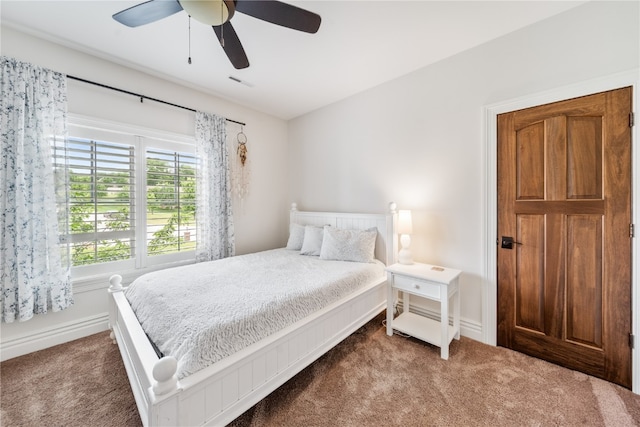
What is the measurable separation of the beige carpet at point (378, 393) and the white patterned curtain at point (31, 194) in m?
0.54

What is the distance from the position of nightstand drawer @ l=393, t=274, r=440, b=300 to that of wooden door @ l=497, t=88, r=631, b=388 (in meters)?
0.63

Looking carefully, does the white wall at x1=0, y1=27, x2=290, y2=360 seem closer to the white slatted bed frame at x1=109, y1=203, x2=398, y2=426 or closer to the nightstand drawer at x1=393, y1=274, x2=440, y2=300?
the white slatted bed frame at x1=109, y1=203, x2=398, y2=426

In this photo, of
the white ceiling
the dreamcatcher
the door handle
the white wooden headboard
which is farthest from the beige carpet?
the white ceiling

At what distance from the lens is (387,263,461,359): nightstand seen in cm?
205

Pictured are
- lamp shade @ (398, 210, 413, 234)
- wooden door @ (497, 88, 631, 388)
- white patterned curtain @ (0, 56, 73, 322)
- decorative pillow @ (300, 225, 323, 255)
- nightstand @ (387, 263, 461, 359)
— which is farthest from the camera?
decorative pillow @ (300, 225, 323, 255)

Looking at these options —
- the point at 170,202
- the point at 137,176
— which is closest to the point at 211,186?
the point at 170,202

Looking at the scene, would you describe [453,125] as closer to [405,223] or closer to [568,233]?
[405,223]

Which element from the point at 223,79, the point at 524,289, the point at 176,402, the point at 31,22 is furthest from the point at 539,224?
the point at 31,22

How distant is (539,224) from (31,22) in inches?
176

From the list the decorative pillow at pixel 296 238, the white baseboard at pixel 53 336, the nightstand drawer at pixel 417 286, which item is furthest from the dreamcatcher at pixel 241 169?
the nightstand drawer at pixel 417 286

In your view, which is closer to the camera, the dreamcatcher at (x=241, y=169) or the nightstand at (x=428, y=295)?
the nightstand at (x=428, y=295)

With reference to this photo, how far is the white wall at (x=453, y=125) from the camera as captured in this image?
1.78m

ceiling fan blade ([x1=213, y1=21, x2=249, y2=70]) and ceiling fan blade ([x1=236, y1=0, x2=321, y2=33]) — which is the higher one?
ceiling fan blade ([x1=236, y1=0, x2=321, y2=33])

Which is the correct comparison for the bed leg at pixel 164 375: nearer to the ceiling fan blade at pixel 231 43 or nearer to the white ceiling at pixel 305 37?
the ceiling fan blade at pixel 231 43
